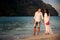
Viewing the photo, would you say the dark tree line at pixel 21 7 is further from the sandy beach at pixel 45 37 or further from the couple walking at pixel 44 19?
the sandy beach at pixel 45 37

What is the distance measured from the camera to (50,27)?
6.20 feet

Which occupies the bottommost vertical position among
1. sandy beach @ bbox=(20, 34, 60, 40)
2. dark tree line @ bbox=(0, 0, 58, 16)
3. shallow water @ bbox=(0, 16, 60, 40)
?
sandy beach @ bbox=(20, 34, 60, 40)

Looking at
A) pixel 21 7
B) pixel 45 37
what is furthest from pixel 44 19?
Result: pixel 21 7

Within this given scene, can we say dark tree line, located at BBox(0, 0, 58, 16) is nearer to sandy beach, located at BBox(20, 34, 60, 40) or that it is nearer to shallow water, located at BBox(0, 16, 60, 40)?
shallow water, located at BBox(0, 16, 60, 40)

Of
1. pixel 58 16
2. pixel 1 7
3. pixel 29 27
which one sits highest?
pixel 1 7

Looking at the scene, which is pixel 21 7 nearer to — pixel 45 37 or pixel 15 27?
pixel 15 27

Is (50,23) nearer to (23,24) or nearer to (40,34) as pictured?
(40,34)

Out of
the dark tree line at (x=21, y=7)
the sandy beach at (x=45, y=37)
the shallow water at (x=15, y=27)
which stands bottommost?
the sandy beach at (x=45, y=37)

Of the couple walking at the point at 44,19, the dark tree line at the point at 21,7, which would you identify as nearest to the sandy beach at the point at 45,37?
the couple walking at the point at 44,19

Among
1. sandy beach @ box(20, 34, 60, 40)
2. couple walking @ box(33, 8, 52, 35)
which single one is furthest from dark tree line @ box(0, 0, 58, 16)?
sandy beach @ box(20, 34, 60, 40)

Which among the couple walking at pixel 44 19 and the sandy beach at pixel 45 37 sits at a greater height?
the couple walking at pixel 44 19

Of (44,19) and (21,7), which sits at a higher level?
(21,7)

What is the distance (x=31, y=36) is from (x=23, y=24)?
20 cm

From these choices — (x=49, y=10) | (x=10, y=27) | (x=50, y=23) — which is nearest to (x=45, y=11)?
(x=49, y=10)
